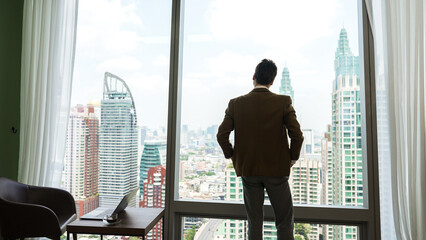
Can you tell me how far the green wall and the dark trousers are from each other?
6.69 ft

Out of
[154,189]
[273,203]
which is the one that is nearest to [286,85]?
[273,203]

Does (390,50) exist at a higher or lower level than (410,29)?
lower

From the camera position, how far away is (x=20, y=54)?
242cm

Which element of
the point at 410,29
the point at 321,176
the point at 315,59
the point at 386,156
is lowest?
the point at 321,176

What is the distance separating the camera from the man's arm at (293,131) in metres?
1.71

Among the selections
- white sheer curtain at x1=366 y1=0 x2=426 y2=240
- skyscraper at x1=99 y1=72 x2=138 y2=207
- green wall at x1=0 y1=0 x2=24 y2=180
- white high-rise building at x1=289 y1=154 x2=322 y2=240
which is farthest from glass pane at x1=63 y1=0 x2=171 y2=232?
white sheer curtain at x1=366 y1=0 x2=426 y2=240

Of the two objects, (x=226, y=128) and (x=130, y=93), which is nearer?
(x=226, y=128)

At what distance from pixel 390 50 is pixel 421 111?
480mm

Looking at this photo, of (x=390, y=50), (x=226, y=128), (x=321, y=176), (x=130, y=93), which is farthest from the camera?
(x=130, y=93)

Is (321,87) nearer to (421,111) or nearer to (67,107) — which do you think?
(421,111)

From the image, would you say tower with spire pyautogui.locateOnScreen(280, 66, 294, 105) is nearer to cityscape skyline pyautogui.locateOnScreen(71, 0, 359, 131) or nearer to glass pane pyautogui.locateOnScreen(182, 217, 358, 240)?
cityscape skyline pyautogui.locateOnScreen(71, 0, 359, 131)

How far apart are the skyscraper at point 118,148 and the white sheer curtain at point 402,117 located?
77.9 inches

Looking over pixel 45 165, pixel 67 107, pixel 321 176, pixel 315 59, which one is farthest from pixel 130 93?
pixel 321 176

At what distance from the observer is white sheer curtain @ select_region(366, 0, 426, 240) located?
185 centimetres
